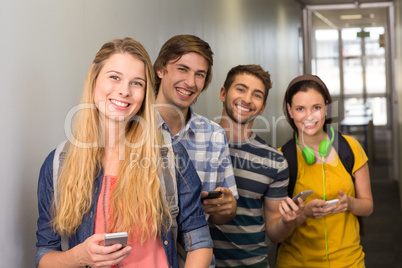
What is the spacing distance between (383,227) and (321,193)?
3999 mm

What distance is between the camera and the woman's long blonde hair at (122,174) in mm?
1482

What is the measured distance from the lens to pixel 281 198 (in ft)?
8.14

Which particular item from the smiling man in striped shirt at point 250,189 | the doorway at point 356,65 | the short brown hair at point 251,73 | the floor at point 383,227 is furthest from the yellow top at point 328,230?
the doorway at point 356,65

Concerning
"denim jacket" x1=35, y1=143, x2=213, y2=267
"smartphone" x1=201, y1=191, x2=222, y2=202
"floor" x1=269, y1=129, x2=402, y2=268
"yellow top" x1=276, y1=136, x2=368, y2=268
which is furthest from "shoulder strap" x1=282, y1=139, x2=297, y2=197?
"floor" x1=269, y1=129, x2=402, y2=268

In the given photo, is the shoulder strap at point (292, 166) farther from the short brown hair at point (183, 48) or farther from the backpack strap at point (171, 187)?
the backpack strap at point (171, 187)

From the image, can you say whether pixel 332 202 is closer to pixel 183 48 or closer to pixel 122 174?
pixel 183 48

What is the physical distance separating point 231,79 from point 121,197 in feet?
4.29

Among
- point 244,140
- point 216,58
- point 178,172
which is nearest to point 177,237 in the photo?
point 178,172

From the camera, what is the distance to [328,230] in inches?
98.3

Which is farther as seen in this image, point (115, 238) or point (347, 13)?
point (347, 13)

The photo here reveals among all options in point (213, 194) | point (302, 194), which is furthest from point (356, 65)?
point (213, 194)

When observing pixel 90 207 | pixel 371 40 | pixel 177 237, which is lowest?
pixel 177 237

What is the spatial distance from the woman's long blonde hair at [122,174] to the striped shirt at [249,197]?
976 mm

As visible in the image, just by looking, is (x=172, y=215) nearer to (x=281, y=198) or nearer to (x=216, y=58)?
(x=281, y=198)
